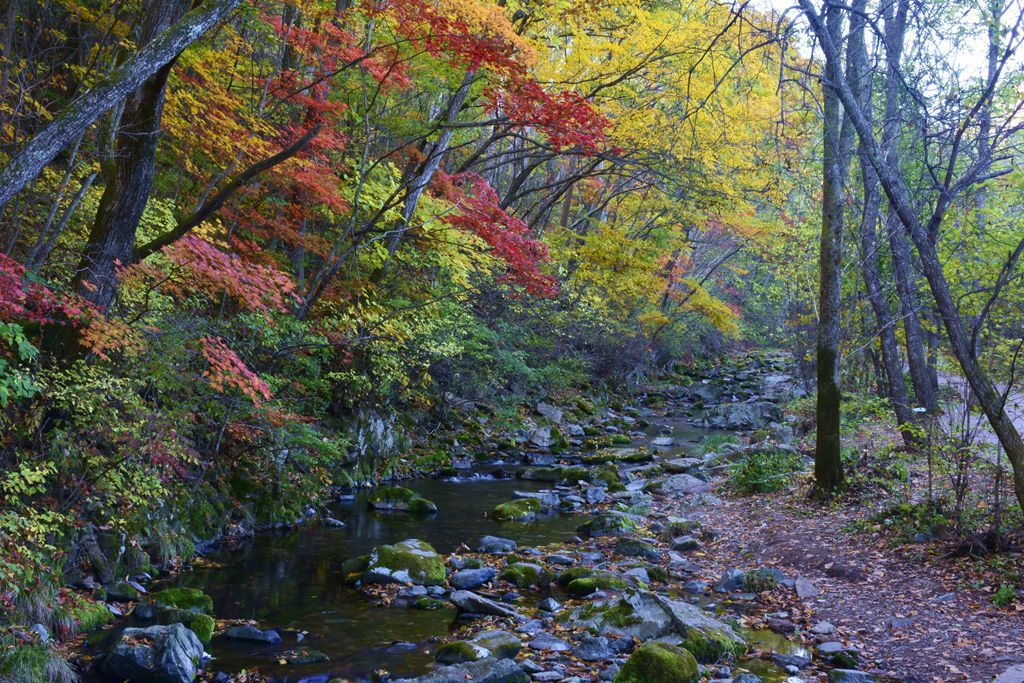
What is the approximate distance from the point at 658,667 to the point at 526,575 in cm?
308

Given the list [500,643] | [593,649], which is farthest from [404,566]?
[593,649]

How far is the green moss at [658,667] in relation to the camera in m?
5.54

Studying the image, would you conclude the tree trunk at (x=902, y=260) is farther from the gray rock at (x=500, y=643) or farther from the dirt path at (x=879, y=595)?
the gray rock at (x=500, y=643)

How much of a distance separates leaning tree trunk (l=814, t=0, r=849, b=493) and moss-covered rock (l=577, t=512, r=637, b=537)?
275 cm

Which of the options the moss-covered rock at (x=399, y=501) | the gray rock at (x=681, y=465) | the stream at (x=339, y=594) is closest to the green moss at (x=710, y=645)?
the stream at (x=339, y=594)

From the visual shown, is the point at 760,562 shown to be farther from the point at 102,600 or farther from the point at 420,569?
the point at 102,600

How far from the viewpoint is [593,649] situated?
20.8 feet

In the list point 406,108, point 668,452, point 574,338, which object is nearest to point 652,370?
point 574,338

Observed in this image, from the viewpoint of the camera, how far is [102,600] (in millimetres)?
6949

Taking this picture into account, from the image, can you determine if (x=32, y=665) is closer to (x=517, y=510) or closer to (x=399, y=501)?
(x=399, y=501)

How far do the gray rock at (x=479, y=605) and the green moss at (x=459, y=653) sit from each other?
1103mm

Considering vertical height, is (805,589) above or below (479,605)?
above

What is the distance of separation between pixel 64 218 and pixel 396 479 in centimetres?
797

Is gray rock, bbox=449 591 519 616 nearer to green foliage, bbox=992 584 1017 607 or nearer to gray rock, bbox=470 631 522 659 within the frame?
gray rock, bbox=470 631 522 659
